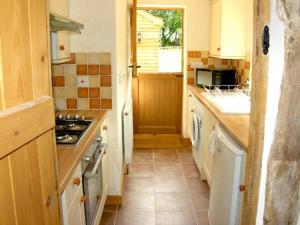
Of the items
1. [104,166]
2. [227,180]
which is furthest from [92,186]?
[227,180]

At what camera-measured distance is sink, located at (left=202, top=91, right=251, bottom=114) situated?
2521 millimetres

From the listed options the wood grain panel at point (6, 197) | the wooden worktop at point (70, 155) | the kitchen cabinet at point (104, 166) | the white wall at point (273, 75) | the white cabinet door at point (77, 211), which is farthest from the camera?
the kitchen cabinet at point (104, 166)

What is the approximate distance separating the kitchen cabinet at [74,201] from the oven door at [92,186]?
3.3 inches

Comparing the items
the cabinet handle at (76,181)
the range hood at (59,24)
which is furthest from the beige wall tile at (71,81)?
the cabinet handle at (76,181)

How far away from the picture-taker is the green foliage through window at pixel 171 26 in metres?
4.60

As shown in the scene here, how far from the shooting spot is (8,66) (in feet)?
2.42

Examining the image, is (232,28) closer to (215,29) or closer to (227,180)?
(215,29)

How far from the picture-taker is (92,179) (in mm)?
1892

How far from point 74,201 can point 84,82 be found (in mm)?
1212

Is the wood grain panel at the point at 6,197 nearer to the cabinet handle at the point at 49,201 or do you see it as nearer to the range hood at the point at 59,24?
the cabinet handle at the point at 49,201

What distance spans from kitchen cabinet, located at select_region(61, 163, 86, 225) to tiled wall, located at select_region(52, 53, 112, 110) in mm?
980

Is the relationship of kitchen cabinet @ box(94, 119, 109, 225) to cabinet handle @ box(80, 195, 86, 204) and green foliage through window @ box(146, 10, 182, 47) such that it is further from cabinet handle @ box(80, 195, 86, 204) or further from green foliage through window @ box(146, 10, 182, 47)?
green foliage through window @ box(146, 10, 182, 47)

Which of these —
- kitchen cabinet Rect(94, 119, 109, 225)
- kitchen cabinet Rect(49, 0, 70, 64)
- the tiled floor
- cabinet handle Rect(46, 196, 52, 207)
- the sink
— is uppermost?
kitchen cabinet Rect(49, 0, 70, 64)

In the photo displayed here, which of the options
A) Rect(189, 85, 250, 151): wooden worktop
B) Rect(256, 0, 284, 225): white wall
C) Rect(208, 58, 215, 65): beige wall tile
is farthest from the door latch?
Rect(208, 58, 215, 65): beige wall tile
